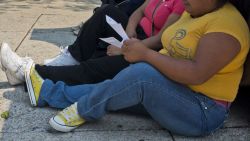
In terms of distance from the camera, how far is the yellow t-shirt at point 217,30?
2.47m

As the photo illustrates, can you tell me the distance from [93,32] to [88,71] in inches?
16.7

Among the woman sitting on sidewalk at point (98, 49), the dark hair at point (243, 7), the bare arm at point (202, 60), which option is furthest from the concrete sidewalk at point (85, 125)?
the dark hair at point (243, 7)

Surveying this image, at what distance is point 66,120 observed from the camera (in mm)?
2820

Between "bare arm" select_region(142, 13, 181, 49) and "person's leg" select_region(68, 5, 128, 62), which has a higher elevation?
"bare arm" select_region(142, 13, 181, 49)

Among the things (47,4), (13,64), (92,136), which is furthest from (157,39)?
(47,4)

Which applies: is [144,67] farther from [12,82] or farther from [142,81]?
[12,82]

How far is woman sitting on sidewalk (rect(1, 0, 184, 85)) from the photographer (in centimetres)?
321

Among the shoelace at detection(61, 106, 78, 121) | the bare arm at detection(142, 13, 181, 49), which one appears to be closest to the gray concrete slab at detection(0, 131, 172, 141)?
the shoelace at detection(61, 106, 78, 121)

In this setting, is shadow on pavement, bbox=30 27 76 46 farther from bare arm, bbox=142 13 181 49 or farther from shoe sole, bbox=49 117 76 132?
shoe sole, bbox=49 117 76 132

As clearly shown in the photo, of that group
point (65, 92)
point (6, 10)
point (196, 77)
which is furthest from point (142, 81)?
point (6, 10)

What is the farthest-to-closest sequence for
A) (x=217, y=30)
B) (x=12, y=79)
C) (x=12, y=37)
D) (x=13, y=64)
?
(x=12, y=37), (x=12, y=79), (x=13, y=64), (x=217, y=30)

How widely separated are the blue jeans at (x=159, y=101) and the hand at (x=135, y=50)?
5 cm

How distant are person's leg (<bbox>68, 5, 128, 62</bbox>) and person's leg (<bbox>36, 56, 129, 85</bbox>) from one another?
1.02 feet

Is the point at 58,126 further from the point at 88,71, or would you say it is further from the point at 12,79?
the point at 12,79
